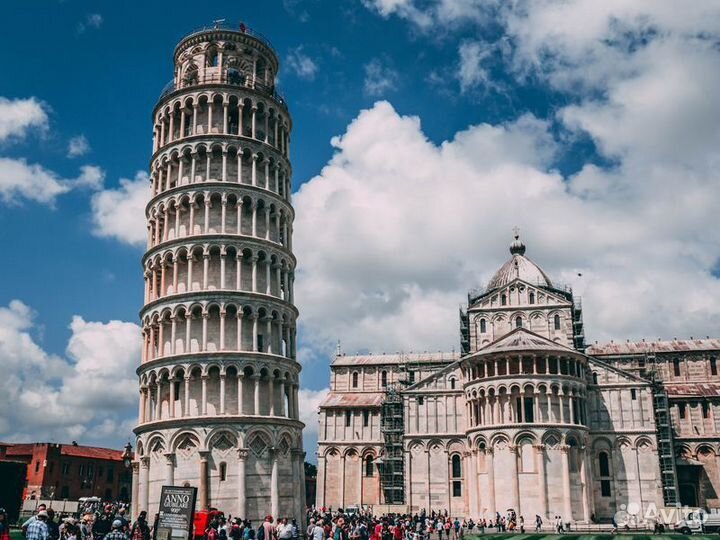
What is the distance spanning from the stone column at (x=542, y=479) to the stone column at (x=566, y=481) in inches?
56.9

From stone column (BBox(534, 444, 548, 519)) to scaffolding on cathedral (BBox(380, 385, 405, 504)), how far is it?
13.9 metres

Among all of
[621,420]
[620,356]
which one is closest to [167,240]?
[621,420]

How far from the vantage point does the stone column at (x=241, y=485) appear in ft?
126

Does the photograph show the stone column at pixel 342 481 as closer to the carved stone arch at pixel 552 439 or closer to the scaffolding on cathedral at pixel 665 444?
the carved stone arch at pixel 552 439

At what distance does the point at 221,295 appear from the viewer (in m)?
41.8

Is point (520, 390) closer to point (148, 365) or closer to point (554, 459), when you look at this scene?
point (554, 459)

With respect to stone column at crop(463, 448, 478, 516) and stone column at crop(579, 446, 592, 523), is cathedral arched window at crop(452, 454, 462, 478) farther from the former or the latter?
stone column at crop(579, 446, 592, 523)

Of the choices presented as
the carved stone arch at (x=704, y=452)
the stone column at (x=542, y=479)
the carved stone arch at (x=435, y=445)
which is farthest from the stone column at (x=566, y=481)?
the carved stone arch at (x=704, y=452)

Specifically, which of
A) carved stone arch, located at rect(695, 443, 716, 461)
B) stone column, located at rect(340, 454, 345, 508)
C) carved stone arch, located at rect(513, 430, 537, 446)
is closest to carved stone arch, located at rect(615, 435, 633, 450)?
carved stone arch, located at rect(695, 443, 716, 461)

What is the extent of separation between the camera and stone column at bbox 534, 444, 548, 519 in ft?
183

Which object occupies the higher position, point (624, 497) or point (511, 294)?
point (511, 294)

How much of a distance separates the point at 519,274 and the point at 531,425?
752 inches

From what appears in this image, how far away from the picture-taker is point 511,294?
70438 mm

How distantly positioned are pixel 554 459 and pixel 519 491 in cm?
369
